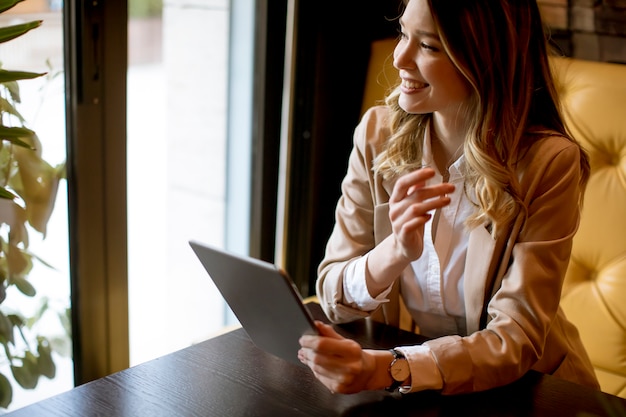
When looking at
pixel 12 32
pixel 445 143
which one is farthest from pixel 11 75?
pixel 445 143

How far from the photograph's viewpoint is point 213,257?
0.98m

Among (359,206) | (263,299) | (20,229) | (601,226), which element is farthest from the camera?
(601,226)

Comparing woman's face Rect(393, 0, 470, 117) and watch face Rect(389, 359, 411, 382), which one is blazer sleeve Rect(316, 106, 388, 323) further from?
watch face Rect(389, 359, 411, 382)

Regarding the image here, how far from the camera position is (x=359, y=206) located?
138 cm

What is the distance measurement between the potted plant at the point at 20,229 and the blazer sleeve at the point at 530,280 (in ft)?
2.87

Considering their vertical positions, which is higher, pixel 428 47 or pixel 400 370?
pixel 428 47

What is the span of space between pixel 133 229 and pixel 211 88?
18.1 inches

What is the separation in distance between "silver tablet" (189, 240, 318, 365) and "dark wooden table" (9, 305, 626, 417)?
0.16 ft

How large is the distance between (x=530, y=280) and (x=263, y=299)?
1.45 feet

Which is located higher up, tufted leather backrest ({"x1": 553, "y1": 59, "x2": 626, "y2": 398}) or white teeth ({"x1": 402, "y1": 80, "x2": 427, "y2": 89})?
white teeth ({"x1": 402, "y1": 80, "x2": 427, "y2": 89})

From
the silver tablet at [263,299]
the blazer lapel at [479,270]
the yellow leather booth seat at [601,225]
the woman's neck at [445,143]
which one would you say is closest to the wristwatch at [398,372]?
the silver tablet at [263,299]

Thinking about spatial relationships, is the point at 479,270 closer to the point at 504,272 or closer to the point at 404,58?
the point at 504,272

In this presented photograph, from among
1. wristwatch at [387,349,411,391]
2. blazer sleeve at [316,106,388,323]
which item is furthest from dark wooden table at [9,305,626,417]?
blazer sleeve at [316,106,388,323]

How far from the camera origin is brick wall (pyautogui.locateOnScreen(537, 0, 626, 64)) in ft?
5.98
